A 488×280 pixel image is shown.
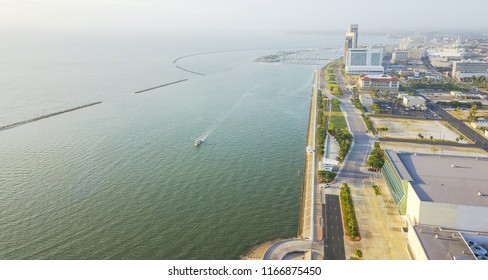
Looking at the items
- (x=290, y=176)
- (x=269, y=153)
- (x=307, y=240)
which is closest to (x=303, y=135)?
(x=269, y=153)

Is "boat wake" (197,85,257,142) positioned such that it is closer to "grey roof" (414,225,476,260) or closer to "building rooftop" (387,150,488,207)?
"building rooftop" (387,150,488,207)

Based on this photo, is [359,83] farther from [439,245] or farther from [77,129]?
[439,245]

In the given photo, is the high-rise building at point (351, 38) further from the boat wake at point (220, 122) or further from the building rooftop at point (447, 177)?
the building rooftop at point (447, 177)

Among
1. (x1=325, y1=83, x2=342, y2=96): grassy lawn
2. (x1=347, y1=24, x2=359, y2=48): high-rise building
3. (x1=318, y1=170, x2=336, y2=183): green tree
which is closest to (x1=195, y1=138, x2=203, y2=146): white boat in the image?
(x1=318, y1=170, x2=336, y2=183): green tree

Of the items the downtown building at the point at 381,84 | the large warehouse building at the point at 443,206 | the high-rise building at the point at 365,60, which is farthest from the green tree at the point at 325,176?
the high-rise building at the point at 365,60

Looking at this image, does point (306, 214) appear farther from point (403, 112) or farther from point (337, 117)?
point (403, 112)

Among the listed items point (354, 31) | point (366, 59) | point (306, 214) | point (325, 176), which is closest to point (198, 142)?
point (325, 176)
